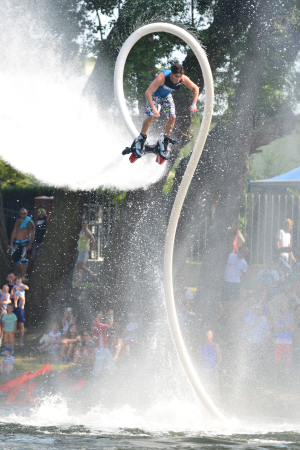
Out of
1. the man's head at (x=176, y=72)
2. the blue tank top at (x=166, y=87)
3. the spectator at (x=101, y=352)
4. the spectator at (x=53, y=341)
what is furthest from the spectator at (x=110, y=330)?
the man's head at (x=176, y=72)

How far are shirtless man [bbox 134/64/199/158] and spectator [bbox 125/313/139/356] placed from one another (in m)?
5.93

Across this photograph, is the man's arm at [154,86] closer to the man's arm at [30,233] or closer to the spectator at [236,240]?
the spectator at [236,240]

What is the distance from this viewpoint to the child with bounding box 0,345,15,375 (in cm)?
1368

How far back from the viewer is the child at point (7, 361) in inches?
538

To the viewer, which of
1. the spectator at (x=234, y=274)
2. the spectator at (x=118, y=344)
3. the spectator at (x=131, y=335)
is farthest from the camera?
the spectator at (x=234, y=274)

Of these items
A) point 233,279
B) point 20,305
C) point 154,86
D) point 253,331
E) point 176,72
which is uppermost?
point 176,72

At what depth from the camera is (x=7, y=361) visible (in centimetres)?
1380

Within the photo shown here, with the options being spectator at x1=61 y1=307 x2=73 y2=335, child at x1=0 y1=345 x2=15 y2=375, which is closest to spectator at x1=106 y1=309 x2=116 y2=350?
spectator at x1=61 y1=307 x2=73 y2=335

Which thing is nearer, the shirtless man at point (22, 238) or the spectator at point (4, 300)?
the spectator at point (4, 300)

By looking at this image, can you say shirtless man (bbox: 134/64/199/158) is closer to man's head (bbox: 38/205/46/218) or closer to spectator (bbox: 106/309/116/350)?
spectator (bbox: 106/309/116/350)

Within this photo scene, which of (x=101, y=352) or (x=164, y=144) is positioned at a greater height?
(x=164, y=144)

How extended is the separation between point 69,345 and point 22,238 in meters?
4.49

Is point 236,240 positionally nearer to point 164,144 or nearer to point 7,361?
point 7,361

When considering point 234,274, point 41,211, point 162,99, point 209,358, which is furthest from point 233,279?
point 162,99
